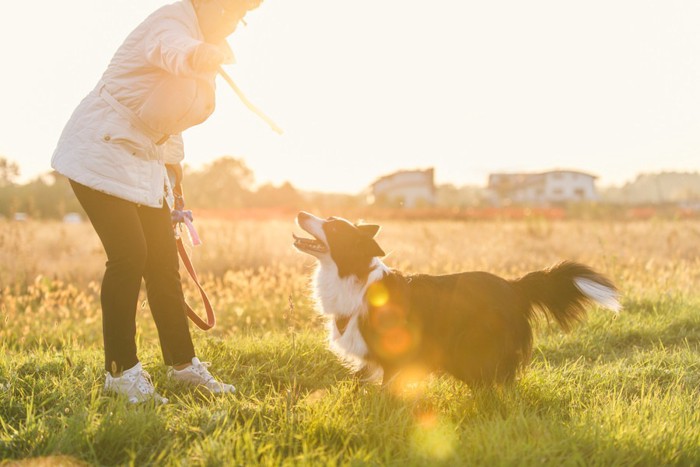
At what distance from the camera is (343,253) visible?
13.8 feet

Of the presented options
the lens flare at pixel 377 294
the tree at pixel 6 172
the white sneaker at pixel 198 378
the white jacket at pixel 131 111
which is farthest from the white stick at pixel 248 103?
the tree at pixel 6 172

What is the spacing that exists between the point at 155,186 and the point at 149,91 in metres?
0.58

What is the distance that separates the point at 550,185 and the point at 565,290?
229ft

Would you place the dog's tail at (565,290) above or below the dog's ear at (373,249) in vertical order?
below

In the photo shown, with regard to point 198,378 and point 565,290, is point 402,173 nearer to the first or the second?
point 565,290

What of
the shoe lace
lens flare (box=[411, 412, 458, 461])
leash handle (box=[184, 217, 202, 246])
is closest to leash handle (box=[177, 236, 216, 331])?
leash handle (box=[184, 217, 202, 246])

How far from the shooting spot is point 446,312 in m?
3.97

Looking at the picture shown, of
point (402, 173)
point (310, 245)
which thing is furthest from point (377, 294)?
point (402, 173)

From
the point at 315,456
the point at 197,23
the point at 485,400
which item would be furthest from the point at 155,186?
the point at 485,400

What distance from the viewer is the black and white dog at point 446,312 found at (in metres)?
3.84

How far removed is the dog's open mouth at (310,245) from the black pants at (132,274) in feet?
2.92

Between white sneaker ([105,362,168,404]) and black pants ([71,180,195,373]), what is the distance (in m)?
0.06

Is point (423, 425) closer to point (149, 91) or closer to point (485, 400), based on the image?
point (485, 400)

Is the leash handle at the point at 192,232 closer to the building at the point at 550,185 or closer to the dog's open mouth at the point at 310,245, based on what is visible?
the dog's open mouth at the point at 310,245
